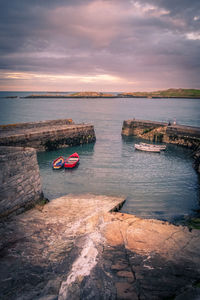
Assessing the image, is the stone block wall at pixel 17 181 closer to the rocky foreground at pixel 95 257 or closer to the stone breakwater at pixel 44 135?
the rocky foreground at pixel 95 257

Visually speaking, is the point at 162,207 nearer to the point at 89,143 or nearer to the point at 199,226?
the point at 199,226

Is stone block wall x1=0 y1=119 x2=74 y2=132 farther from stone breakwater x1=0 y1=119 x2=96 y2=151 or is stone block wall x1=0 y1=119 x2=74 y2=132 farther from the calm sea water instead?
the calm sea water

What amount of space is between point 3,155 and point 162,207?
28.7 ft

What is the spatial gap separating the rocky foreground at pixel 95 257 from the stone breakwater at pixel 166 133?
50.2 ft

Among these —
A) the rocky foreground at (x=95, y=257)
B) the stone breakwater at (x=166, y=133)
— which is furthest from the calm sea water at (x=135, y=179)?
the rocky foreground at (x=95, y=257)

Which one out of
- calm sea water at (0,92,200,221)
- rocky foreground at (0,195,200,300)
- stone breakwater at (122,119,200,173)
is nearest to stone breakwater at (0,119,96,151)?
calm sea water at (0,92,200,221)

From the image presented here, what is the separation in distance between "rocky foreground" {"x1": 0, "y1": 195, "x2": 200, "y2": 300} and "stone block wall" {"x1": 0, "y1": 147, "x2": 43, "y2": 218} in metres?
0.49

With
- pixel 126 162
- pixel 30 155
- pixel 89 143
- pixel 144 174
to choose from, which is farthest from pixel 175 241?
pixel 89 143

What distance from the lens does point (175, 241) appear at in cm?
618

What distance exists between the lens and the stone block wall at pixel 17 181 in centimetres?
675

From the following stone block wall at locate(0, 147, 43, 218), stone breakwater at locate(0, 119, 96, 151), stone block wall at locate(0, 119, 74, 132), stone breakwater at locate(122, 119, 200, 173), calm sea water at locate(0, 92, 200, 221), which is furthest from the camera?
stone breakwater at locate(122, 119, 200, 173)

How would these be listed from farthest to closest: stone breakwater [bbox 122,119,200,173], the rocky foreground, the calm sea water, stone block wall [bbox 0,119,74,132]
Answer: stone breakwater [bbox 122,119,200,173] → stone block wall [bbox 0,119,74,132] → the calm sea water → the rocky foreground

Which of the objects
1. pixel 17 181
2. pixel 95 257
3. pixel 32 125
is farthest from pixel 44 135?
pixel 95 257

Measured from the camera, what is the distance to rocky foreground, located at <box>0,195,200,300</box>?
3.91 meters
